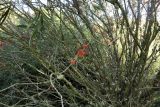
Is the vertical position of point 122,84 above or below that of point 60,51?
below

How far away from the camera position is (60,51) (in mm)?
4027

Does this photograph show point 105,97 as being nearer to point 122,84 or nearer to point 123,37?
point 122,84

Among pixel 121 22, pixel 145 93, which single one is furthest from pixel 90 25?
pixel 145 93

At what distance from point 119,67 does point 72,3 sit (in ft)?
2.85

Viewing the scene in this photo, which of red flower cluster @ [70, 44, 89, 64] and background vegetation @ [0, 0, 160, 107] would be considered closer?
red flower cluster @ [70, 44, 89, 64]

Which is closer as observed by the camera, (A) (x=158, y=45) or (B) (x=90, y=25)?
(B) (x=90, y=25)

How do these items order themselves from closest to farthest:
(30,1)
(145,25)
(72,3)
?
(30,1), (72,3), (145,25)

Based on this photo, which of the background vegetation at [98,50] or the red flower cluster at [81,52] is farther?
the background vegetation at [98,50]

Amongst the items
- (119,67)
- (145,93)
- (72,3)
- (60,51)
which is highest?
(72,3)

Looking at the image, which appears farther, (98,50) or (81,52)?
(98,50)

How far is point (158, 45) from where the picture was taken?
14.7 feet

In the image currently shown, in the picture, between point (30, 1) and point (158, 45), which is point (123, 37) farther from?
point (30, 1)

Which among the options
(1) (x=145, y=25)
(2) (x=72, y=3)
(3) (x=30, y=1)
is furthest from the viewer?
(1) (x=145, y=25)

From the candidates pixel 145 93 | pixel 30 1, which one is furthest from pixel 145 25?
pixel 30 1
